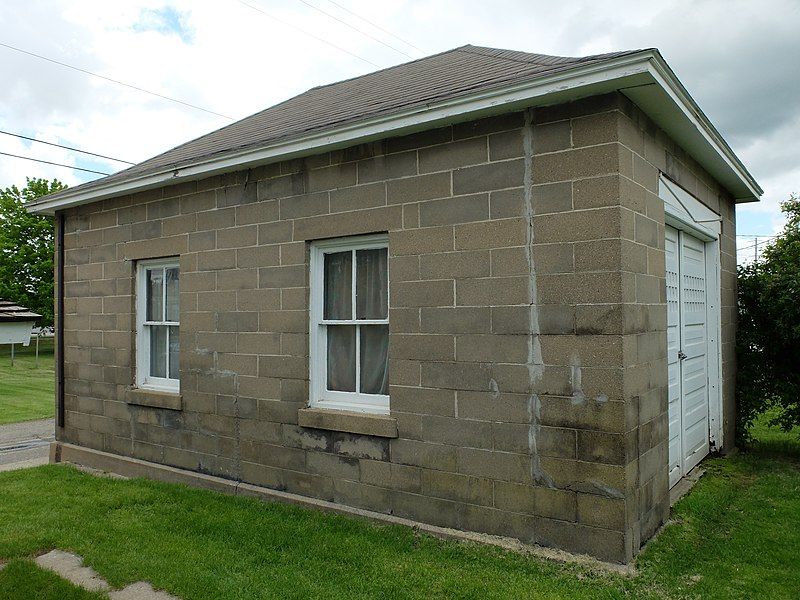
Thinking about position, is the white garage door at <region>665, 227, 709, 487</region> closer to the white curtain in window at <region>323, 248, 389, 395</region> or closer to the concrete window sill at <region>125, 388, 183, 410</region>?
the white curtain in window at <region>323, 248, 389, 395</region>

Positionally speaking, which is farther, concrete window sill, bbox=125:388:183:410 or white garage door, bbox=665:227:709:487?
concrete window sill, bbox=125:388:183:410

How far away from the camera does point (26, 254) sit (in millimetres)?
36656

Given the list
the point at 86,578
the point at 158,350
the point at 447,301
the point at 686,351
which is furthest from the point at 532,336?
the point at 158,350

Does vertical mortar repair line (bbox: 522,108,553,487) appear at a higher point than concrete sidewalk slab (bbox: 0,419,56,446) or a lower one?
higher

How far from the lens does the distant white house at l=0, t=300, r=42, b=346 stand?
1948 centimetres

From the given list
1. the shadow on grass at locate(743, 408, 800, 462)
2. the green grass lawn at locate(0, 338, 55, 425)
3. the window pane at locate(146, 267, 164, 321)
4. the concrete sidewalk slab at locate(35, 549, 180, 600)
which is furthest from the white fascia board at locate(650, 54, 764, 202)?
the green grass lawn at locate(0, 338, 55, 425)

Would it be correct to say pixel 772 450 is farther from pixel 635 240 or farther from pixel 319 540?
pixel 319 540

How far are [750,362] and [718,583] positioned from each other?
16.0 feet

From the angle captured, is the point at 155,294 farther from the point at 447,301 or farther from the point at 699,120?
the point at 699,120

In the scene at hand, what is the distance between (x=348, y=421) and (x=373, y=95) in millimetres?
3603

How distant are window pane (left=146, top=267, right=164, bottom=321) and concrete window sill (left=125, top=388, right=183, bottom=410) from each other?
3.03ft

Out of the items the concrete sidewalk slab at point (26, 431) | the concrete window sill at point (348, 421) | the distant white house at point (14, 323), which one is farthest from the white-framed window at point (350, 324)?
the distant white house at point (14, 323)

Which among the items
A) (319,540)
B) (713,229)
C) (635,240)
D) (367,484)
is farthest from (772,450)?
(319,540)

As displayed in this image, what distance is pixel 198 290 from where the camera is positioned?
266 inches
